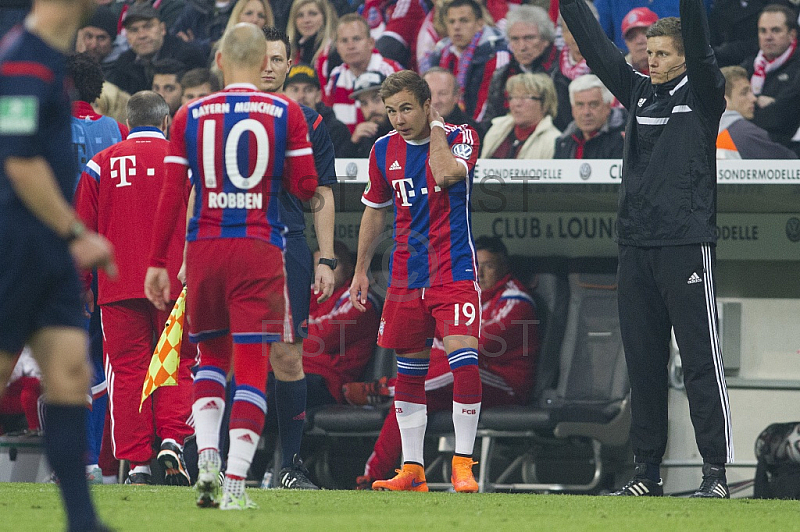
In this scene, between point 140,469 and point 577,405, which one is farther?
point 577,405

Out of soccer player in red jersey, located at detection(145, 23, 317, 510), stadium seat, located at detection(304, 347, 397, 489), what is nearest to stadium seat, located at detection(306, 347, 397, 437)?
stadium seat, located at detection(304, 347, 397, 489)

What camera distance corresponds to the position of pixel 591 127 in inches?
320

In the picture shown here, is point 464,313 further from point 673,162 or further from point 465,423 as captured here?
point 673,162

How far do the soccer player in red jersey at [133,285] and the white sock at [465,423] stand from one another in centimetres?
149

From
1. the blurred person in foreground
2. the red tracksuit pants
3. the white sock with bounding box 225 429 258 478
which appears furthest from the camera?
the red tracksuit pants

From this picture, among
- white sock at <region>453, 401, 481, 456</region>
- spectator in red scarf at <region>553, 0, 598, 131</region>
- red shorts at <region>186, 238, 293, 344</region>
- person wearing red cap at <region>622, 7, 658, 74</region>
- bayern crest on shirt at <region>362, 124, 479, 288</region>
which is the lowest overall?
white sock at <region>453, 401, 481, 456</region>

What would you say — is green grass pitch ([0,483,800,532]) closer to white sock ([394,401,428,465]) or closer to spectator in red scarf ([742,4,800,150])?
white sock ([394,401,428,465])

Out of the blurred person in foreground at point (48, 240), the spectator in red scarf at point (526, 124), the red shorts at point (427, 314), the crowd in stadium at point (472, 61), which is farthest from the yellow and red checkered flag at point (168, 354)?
the spectator in red scarf at point (526, 124)

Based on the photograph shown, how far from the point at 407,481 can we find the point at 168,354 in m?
1.30

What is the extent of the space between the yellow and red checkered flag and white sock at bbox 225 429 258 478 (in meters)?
1.81

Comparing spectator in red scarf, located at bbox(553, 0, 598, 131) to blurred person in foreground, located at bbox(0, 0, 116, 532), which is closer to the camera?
blurred person in foreground, located at bbox(0, 0, 116, 532)

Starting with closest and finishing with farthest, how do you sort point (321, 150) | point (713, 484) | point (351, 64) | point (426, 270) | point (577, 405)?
point (713, 484), point (426, 270), point (321, 150), point (577, 405), point (351, 64)

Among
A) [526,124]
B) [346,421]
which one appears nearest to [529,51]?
[526,124]

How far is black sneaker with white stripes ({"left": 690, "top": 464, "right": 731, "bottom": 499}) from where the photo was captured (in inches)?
205
